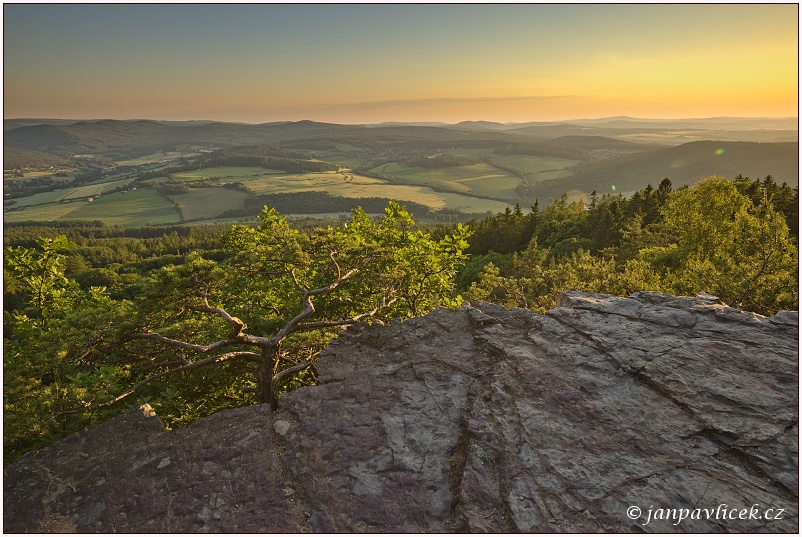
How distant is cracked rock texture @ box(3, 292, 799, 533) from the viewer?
23.7 ft

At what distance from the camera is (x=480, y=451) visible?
330 inches

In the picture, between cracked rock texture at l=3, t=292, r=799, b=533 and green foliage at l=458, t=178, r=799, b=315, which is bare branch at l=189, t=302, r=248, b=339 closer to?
cracked rock texture at l=3, t=292, r=799, b=533

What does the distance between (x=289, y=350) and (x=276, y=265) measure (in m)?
3.32

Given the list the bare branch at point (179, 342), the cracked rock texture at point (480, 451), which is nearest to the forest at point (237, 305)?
the bare branch at point (179, 342)

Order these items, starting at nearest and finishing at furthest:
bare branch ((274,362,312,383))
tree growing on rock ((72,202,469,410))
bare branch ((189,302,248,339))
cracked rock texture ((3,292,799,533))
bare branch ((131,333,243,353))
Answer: cracked rock texture ((3,292,799,533))
bare branch ((131,333,243,353))
tree growing on rock ((72,202,469,410))
bare branch ((189,302,248,339))
bare branch ((274,362,312,383))

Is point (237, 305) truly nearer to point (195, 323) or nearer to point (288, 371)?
point (195, 323)

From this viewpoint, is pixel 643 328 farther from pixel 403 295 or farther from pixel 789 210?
pixel 789 210

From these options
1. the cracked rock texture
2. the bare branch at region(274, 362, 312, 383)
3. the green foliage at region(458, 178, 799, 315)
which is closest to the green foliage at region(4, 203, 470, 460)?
the bare branch at region(274, 362, 312, 383)

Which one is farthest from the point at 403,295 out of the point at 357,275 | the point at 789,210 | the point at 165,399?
the point at 789,210

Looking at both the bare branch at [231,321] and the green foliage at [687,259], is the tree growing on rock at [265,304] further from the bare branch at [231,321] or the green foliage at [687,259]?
the green foliage at [687,259]

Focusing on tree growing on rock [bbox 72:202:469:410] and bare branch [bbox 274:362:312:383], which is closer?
tree growing on rock [bbox 72:202:469:410]

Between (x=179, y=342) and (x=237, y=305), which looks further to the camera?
(x=237, y=305)

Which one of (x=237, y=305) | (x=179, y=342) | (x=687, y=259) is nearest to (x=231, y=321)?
(x=179, y=342)

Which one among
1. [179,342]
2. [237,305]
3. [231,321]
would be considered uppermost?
[231,321]
